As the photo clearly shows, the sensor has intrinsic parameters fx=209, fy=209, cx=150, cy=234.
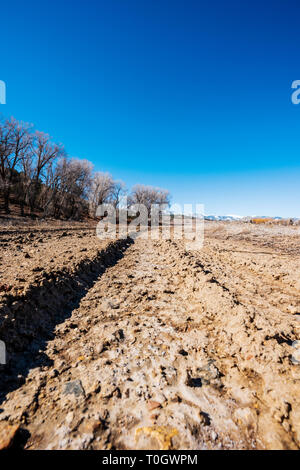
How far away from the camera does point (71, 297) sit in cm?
476

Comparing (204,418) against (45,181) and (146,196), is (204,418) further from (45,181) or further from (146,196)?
(146,196)

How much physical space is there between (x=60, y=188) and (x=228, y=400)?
38.7 metres

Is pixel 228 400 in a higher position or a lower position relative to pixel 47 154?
lower

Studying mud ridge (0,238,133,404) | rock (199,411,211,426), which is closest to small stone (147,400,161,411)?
rock (199,411,211,426)

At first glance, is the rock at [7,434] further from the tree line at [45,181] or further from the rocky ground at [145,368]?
the tree line at [45,181]

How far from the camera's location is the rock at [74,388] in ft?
7.43

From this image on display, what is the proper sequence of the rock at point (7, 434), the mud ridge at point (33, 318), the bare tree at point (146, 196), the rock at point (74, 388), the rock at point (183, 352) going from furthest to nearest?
the bare tree at point (146, 196)
the rock at point (183, 352)
the mud ridge at point (33, 318)
the rock at point (74, 388)
the rock at point (7, 434)

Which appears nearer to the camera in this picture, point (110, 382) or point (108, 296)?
point (110, 382)

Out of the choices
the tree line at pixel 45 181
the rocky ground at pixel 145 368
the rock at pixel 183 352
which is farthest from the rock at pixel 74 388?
the tree line at pixel 45 181

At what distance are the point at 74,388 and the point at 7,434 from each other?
67 centimetres

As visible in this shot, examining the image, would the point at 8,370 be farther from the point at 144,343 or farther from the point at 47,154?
the point at 47,154

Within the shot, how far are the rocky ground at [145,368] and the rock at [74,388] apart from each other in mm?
11

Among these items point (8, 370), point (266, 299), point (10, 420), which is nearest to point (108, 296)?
point (8, 370)
